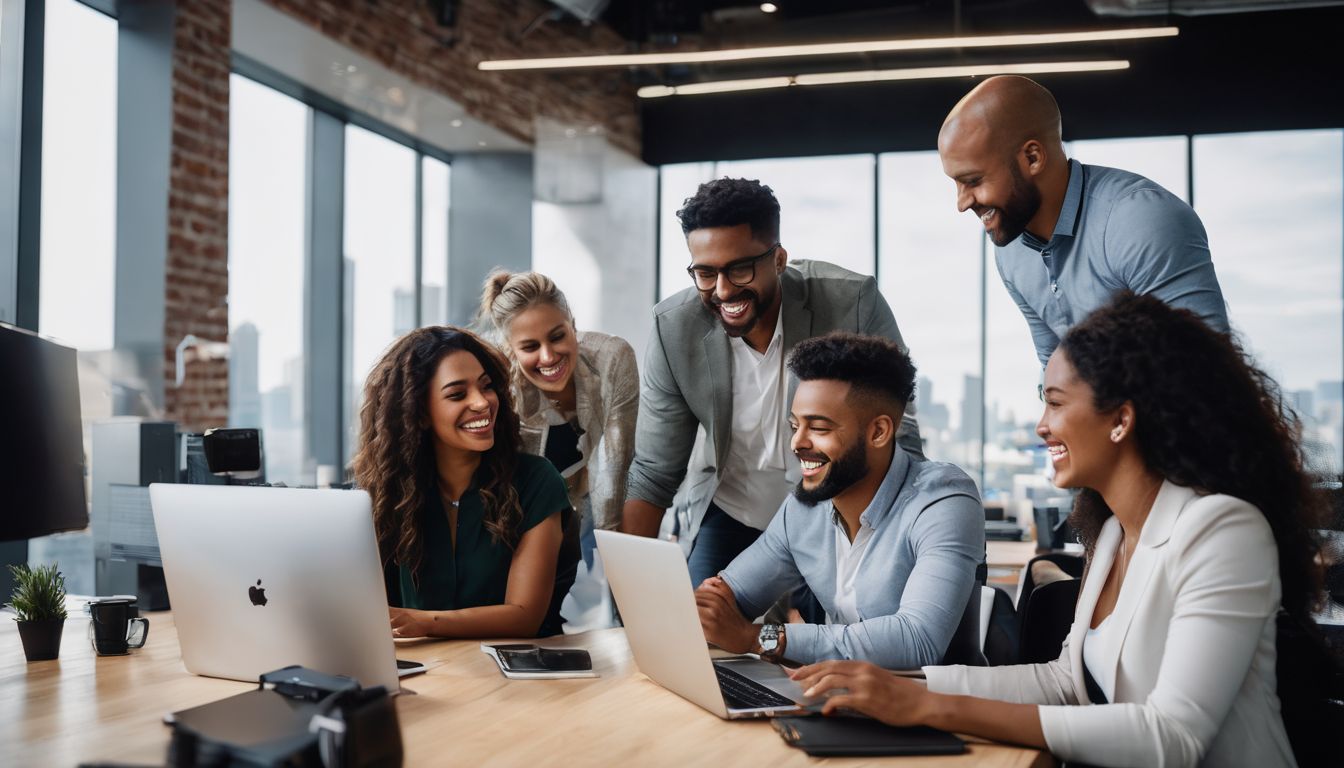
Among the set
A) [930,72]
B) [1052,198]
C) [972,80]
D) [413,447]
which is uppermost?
[972,80]

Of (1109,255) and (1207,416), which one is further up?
(1109,255)

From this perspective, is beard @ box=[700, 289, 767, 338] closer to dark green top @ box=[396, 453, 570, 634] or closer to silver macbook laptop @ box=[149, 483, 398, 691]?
dark green top @ box=[396, 453, 570, 634]

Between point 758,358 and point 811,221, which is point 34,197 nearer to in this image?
point 758,358

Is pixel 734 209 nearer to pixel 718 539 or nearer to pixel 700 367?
pixel 700 367

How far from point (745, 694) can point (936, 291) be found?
7341 mm

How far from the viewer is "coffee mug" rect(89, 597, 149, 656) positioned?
2145 mm

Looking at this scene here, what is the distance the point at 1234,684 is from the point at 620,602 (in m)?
0.93

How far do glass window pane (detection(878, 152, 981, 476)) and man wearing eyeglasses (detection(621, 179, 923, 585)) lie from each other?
5.78 m

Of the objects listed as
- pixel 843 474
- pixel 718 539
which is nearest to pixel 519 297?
pixel 718 539

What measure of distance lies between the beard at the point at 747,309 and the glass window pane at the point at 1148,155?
20.1ft

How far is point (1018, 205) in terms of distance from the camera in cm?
239

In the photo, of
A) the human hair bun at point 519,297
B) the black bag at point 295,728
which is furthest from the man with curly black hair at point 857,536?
the human hair bun at point 519,297

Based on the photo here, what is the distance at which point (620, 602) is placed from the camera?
1.94m

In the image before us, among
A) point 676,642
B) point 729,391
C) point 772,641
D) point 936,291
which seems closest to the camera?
point 676,642
